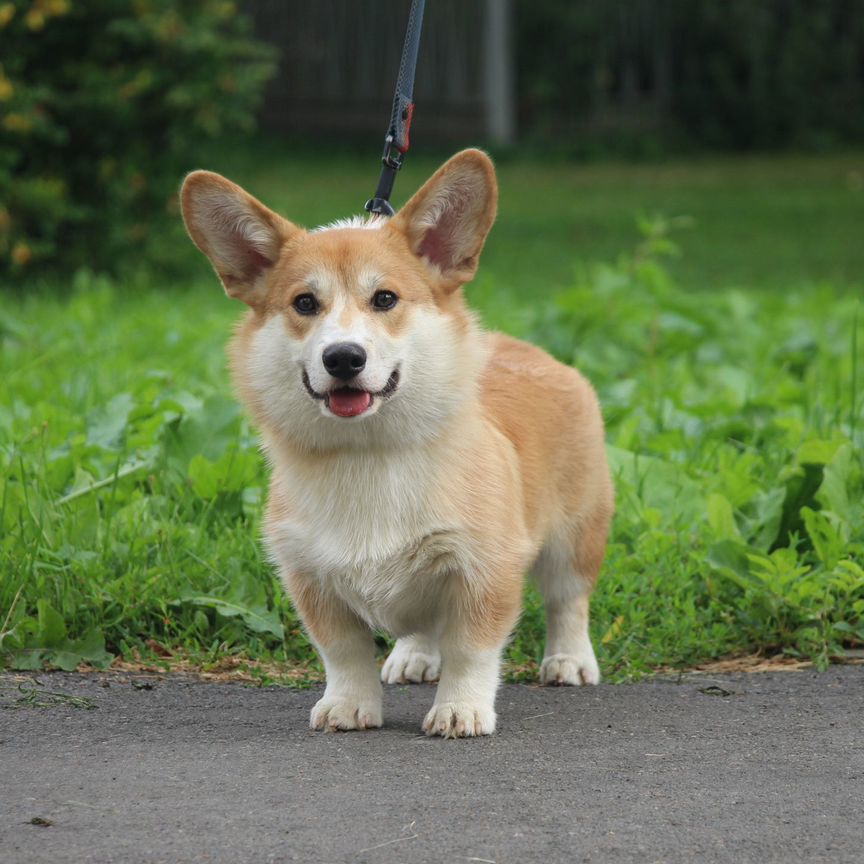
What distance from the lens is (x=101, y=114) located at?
32.0 feet

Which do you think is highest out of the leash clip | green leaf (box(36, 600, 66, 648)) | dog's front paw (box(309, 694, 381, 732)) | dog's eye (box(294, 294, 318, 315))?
the leash clip

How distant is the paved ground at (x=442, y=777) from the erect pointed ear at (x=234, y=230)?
1143 millimetres

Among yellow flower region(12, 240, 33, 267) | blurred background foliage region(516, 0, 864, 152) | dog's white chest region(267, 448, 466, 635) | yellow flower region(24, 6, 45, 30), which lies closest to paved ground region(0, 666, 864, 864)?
dog's white chest region(267, 448, 466, 635)

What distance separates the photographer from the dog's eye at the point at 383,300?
143 inches

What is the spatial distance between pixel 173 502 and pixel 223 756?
5.48 ft

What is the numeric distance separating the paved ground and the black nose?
35.4 inches

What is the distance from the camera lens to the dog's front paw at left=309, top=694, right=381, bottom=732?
12.1ft

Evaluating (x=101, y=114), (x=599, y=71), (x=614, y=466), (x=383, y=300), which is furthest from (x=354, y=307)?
(x=599, y=71)

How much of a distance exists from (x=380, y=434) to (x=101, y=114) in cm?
678

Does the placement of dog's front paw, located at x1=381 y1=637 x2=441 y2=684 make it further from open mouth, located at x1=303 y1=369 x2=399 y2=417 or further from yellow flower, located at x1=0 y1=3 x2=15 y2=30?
yellow flower, located at x1=0 y1=3 x2=15 y2=30

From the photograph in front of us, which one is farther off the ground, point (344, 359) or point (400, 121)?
point (400, 121)

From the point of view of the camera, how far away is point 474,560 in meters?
3.63

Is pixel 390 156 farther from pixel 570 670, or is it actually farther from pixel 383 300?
pixel 570 670

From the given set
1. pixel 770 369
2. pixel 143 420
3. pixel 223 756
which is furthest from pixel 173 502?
pixel 770 369
